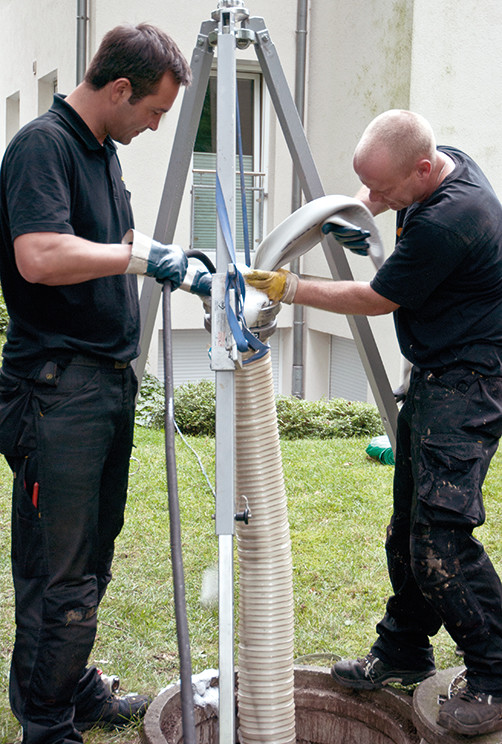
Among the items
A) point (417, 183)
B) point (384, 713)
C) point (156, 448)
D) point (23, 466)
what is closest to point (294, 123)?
point (417, 183)

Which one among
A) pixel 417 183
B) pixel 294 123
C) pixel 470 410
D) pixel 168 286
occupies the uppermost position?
pixel 294 123

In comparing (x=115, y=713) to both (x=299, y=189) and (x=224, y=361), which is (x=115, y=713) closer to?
(x=224, y=361)

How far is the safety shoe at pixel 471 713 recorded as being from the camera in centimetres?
233

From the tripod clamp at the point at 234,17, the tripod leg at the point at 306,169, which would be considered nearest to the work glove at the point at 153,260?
the tripod clamp at the point at 234,17

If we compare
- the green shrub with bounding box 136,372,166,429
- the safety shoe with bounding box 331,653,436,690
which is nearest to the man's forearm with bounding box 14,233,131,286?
the safety shoe with bounding box 331,653,436,690

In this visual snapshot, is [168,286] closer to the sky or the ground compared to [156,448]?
closer to the sky

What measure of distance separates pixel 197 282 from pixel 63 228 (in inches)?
19.7

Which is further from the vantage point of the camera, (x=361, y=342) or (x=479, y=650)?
(x=361, y=342)

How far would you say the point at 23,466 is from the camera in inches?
90.9

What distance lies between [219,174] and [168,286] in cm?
37

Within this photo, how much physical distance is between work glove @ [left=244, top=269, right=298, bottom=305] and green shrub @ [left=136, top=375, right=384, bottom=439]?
16.6ft

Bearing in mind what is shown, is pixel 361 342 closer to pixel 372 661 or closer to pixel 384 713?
pixel 372 661

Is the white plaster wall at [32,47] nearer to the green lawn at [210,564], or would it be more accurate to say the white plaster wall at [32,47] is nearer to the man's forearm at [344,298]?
the green lawn at [210,564]

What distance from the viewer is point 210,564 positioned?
13.3 ft
